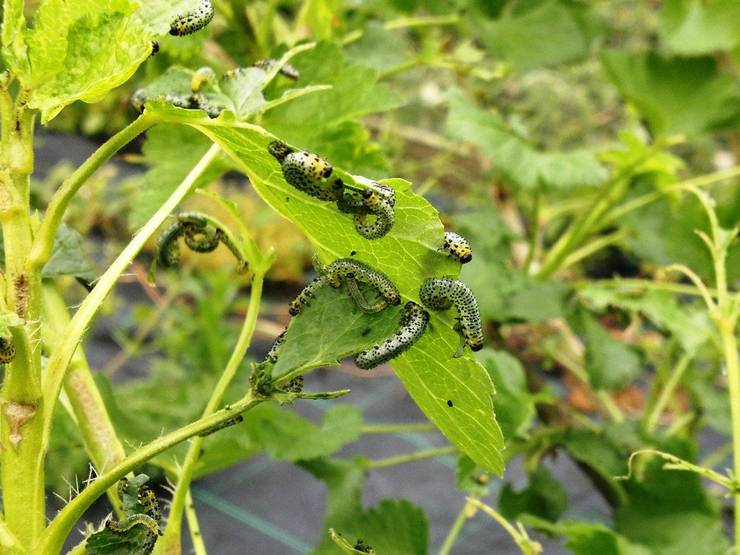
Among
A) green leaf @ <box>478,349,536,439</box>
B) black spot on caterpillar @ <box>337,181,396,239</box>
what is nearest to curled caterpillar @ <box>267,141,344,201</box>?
black spot on caterpillar @ <box>337,181,396,239</box>

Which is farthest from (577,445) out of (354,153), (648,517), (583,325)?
(354,153)

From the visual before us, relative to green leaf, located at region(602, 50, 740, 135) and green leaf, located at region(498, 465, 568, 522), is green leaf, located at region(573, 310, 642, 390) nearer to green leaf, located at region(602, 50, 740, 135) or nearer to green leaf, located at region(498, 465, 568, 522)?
green leaf, located at region(498, 465, 568, 522)

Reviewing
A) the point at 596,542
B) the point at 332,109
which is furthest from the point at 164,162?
the point at 596,542

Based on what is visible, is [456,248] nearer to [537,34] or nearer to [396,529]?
[396,529]

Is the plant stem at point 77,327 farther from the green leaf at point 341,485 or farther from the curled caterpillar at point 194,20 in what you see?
the green leaf at point 341,485

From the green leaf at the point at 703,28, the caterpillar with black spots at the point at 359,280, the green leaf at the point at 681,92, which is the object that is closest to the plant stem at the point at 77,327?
the caterpillar with black spots at the point at 359,280

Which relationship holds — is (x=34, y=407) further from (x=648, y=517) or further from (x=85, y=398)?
(x=648, y=517)
